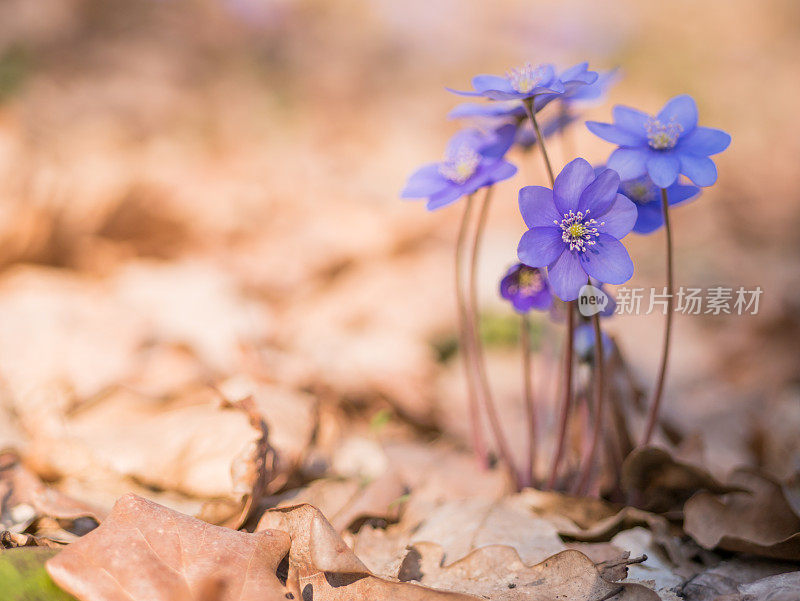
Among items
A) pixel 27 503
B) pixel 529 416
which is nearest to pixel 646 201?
pixel 529 416

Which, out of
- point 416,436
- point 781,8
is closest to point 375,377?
point 416,436

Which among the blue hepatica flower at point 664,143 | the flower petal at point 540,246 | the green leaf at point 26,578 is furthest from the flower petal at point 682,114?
the green leaf at point 26,578

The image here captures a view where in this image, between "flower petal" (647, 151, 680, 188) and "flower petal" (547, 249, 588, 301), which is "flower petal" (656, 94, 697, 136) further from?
"flower petal" (547, 249, 588, 301)

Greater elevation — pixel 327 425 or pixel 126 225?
pixel 126 225

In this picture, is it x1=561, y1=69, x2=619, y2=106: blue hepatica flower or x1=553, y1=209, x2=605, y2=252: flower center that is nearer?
x1=553, y1=209, x2=605, y2=252: flower center

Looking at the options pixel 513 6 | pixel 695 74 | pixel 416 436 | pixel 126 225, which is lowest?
pixel 416 436

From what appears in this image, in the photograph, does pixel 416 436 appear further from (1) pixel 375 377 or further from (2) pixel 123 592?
(2) pixel 123 592

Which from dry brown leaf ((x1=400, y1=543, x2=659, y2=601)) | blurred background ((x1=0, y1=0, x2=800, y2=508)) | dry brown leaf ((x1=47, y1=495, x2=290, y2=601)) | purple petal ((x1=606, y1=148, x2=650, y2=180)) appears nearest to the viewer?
dry brown leaf ((x1=47, y1=495, x2=290, y2=601))

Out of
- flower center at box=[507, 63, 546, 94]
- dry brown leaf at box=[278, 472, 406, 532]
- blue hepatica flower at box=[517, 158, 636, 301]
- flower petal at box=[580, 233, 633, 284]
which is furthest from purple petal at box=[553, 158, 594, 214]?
dry brown leaf at box=[278, 472, 406, 532]
